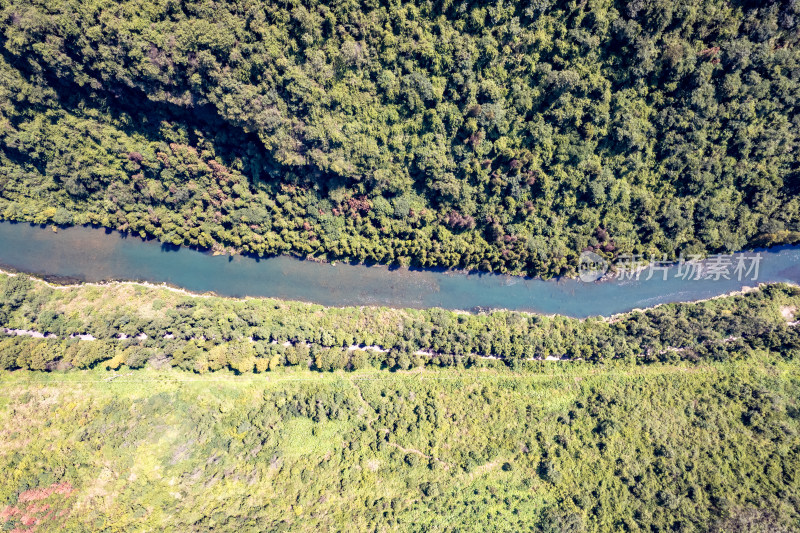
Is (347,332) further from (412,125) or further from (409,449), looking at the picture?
(412,125)

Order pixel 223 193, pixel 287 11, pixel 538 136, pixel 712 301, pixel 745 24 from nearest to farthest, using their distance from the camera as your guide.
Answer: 1. pixel 287 11
2. pixel 745 24
3. pixel 538 136
4. pixel 223 193
5. pixel 712 301

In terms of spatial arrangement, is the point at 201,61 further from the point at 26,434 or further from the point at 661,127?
the point at 661,127

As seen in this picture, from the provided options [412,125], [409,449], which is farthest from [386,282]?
[409,449]

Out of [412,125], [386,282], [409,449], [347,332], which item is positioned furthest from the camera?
[386,282]

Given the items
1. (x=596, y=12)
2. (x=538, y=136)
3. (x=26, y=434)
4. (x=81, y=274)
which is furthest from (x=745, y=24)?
(x=26, y=434)

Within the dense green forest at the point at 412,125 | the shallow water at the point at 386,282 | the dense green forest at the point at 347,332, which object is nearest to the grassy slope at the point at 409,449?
the dense green forest at the point at 347,332

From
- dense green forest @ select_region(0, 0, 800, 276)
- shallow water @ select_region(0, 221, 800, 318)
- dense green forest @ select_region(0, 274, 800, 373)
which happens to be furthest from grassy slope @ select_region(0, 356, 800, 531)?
dense green forest @ select_region(0, 0, 800, 276)

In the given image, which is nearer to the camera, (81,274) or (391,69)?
(391,69)
